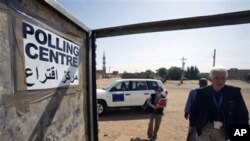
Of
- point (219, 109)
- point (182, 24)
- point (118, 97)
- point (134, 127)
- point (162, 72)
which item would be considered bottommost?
point (134, 127)

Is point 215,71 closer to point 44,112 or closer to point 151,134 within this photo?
point 44,112

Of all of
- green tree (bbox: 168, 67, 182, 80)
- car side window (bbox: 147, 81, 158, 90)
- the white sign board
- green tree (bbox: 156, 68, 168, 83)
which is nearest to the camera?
the white sign board

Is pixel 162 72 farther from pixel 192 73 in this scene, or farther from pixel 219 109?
pixel 219 109

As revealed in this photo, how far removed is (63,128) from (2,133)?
133 centimetres

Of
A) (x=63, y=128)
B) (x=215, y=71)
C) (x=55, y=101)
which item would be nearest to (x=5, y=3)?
(x=55, y=101)

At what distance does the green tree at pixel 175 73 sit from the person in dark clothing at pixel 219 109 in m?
55.2

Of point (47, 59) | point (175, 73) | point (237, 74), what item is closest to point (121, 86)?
point (47, 59)

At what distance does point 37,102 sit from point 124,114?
8413mm

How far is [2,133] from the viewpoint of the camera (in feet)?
6.55

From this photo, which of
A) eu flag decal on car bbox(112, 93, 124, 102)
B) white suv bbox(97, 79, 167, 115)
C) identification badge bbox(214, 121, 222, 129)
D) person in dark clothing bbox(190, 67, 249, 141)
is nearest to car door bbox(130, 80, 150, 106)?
white suv bbox(97, 79, 167, 115)

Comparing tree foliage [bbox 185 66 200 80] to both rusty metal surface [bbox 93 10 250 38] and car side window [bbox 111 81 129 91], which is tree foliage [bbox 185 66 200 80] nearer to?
car side window [bbox 111 81 129 91]

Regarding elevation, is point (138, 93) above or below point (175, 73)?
below

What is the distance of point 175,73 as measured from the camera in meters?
57.7

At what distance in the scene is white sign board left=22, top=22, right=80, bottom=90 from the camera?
240 cm
